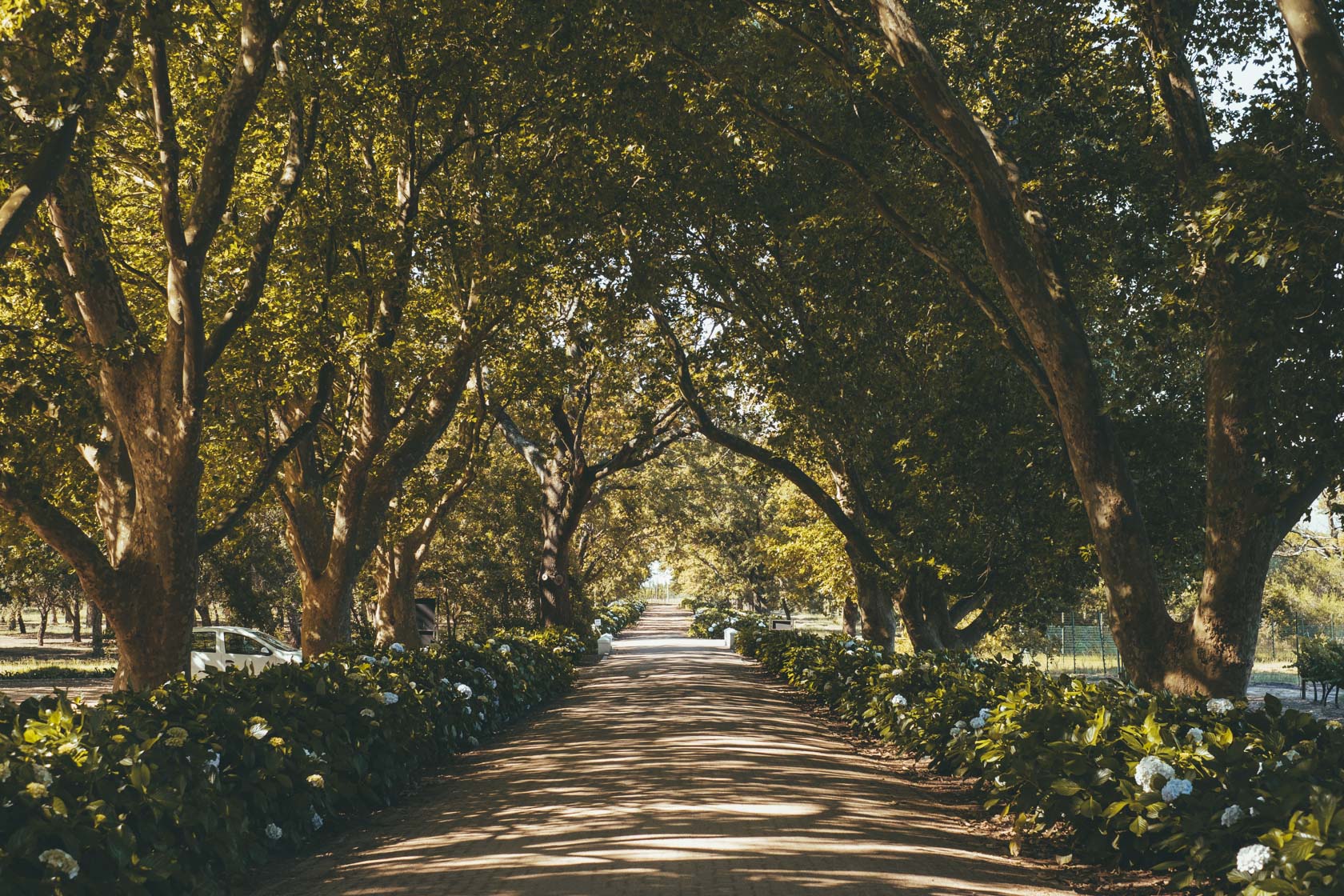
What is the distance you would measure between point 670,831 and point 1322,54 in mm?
6325

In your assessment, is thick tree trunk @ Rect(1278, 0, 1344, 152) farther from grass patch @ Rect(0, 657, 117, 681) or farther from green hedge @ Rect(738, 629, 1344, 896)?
grass patch @ Rect(0, 657, 117, 681)

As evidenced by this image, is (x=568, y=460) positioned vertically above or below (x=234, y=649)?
above

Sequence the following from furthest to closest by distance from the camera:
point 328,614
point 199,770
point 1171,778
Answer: point 328,614
point 199,770
point 1171,778

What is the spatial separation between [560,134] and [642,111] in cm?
233

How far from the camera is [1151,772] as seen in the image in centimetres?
599

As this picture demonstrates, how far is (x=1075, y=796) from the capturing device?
6.95m

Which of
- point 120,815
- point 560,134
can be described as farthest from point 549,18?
point 120,815

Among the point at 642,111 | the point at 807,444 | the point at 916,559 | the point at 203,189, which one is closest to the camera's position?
the point at 203,189

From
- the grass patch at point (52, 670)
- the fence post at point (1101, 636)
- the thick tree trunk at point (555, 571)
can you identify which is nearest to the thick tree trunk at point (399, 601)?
the thick tree trunk at point (555, 571)

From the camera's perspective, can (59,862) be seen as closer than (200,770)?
Yes

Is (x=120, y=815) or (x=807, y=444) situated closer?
(x=120, y=815)

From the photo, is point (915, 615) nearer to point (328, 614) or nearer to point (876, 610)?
point (876, 610)

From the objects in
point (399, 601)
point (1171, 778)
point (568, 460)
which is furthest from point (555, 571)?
point (1171, 778)

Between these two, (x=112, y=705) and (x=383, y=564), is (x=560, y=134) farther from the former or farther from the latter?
(x=383, y=564)
